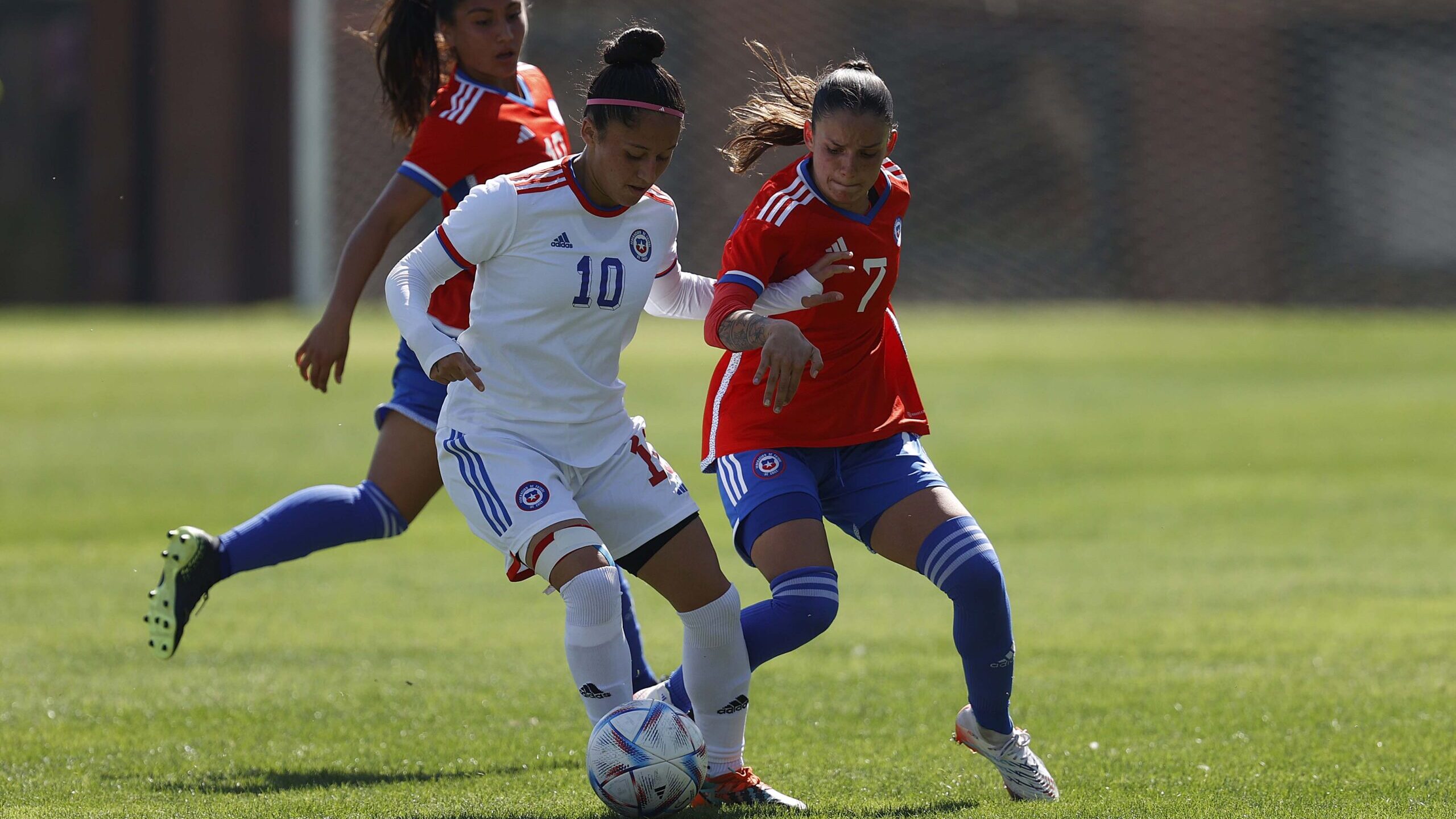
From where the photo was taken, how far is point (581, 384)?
388cm

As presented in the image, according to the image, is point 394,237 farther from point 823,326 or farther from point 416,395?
point 823,326

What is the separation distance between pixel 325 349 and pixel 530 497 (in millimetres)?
1043

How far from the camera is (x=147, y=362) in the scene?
15.4 m

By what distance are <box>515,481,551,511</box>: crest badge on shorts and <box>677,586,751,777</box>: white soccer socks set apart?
50 centimetres

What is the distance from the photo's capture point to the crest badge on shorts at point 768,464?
4148mm

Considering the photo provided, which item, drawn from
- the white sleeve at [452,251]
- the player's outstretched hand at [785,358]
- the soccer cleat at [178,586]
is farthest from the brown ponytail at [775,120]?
the soccer cleat at [178,586]

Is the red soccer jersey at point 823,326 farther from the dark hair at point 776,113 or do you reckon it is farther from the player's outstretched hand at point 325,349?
the player's outstretched hand at point 325,349

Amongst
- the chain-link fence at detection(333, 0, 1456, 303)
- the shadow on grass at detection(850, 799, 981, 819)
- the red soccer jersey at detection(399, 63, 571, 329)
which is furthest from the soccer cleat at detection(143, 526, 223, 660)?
the chain-link fence at detection(333, 0, 1456, 303)

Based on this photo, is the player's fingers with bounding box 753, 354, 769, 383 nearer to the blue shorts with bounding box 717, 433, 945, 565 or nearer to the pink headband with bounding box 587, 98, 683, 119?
the blue shorts with bounding box 717, 433, 945, 565

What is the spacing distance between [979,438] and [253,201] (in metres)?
13.5

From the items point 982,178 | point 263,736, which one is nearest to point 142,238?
point 982,178

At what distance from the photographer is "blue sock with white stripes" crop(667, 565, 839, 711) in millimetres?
4004

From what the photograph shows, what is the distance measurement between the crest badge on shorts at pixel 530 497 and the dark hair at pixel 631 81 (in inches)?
35.0

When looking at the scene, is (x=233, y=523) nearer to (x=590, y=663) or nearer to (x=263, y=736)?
(x=263, y=736)
